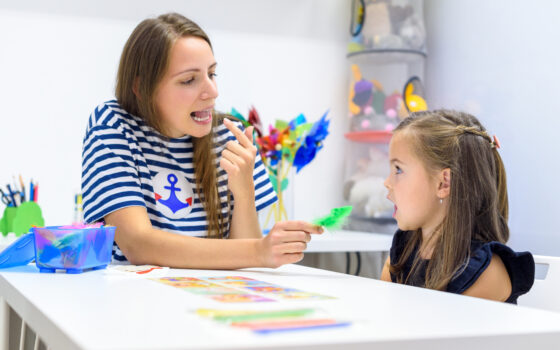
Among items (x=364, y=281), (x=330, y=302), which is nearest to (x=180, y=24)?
(x=364, y=281)

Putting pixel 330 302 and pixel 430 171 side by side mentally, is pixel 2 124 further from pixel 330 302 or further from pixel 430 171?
pixel 330 302

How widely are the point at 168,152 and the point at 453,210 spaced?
0.58 meters

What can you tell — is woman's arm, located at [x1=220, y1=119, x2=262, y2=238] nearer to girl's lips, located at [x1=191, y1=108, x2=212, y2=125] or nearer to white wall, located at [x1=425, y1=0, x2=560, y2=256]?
girl's lips, located at [x1=191, y1=108, x2=212, y2=125]

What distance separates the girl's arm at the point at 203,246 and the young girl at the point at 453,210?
27 cm

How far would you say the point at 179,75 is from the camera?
132 cm

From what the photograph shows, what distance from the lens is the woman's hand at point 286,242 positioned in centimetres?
101

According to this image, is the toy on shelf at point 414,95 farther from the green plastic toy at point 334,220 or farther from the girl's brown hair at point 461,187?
the green plastic toy at point 334,220

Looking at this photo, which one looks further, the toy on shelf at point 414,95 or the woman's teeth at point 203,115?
the toy on shelf at point 414,95

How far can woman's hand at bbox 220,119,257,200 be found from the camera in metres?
1.23

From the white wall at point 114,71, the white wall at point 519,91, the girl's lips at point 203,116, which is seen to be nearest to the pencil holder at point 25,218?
the white wall at point 114,71

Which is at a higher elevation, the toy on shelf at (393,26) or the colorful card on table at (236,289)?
the toy on shelf at (393,26)

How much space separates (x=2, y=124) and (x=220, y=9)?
0.84 metres

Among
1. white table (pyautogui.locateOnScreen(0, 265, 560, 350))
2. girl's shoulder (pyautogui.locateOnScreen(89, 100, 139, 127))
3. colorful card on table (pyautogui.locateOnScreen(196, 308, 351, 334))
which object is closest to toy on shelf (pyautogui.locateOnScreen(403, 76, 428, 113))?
girl's shoulder (pyautogui.locateOnScreen(89, 100, 139, 127))

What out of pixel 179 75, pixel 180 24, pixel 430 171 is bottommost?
pixel 430 171
